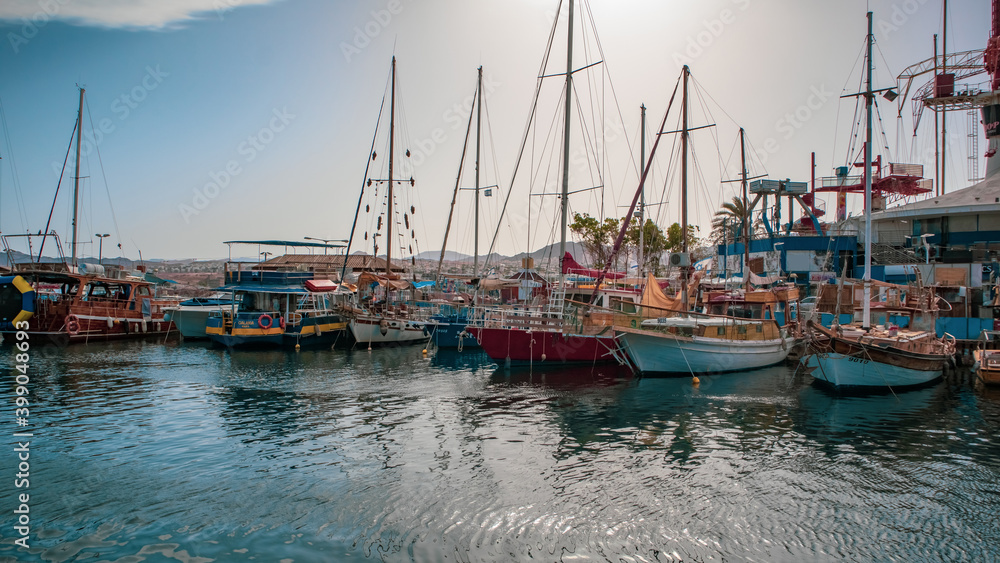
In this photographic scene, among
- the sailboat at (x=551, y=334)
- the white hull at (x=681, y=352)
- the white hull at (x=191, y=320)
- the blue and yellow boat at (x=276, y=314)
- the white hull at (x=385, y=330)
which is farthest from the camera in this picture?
the white hull at (x=191, y=320)

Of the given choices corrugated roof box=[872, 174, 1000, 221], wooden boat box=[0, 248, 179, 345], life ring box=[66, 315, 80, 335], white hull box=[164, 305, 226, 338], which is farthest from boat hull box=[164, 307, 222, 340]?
corrugated roof box=[872, 174, 1000, 221]

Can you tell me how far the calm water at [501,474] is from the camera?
9102mm

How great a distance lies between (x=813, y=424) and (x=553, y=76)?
1965cm

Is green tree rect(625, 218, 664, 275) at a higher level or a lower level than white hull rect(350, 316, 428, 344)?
higher

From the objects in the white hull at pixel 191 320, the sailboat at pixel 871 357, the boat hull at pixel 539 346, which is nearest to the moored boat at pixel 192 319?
the white hull at pixel 191 320

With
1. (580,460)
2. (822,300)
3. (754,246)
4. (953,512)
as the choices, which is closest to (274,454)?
(580,460)

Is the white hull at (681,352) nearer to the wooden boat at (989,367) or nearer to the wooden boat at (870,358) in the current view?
the wooden boat at (870,358)

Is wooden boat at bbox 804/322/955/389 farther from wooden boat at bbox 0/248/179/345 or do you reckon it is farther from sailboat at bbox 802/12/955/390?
wooden boat at bbox 0/248/179/345

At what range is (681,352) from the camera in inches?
969

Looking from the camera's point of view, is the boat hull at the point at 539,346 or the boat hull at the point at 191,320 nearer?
the boat hull at the point at 539,346

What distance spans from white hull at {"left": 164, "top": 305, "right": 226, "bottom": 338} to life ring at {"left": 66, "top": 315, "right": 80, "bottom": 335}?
5.31 metres

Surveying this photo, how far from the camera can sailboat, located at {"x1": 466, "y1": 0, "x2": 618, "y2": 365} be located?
26375 millimetres

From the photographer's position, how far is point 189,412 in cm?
1761

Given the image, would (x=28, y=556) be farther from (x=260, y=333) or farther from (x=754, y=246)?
(x=754, y=246)
